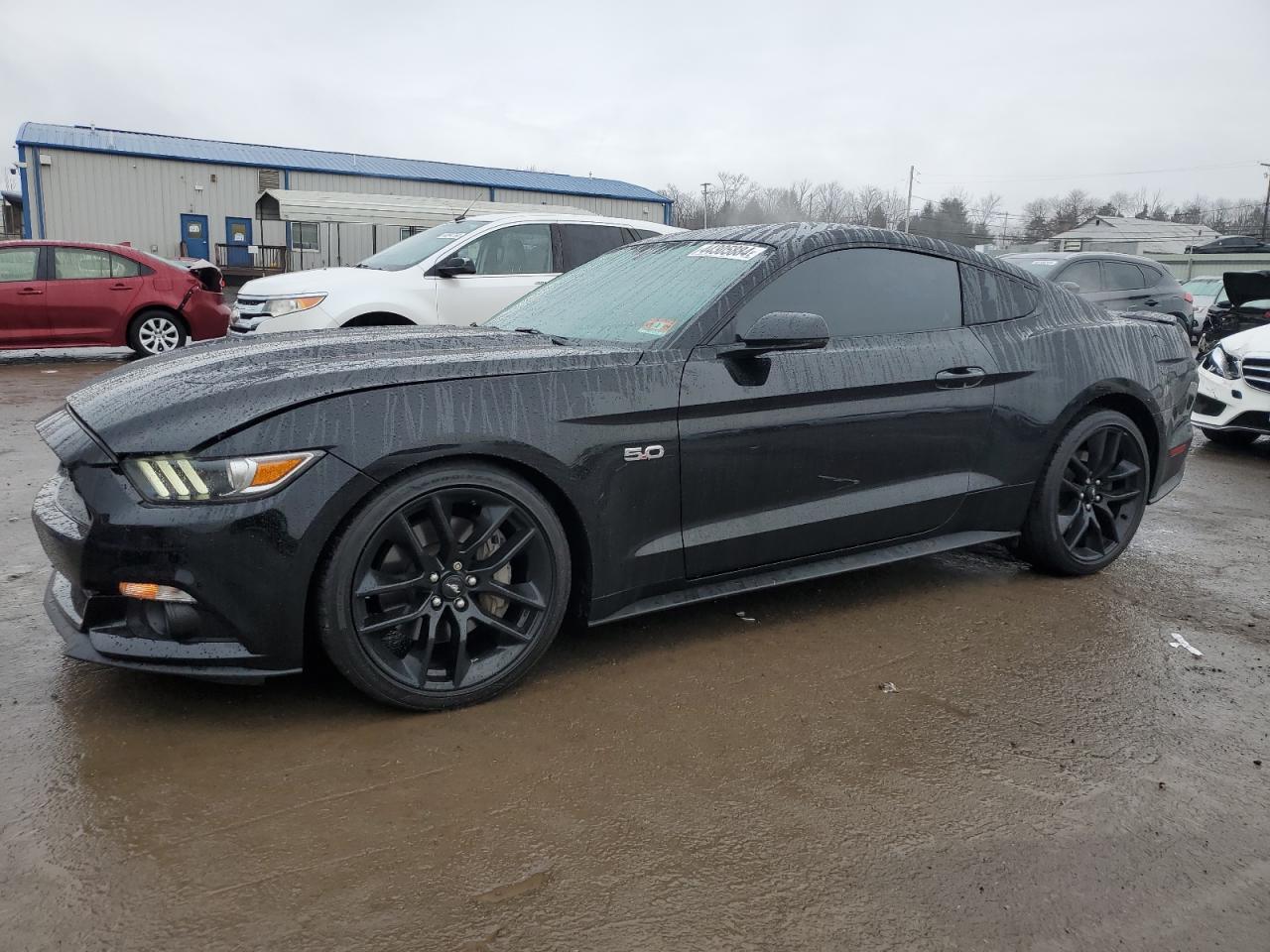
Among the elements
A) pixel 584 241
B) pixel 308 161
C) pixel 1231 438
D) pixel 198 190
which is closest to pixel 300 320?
pixel 584 241

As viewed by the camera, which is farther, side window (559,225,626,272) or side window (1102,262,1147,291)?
side window (1102,262,1147,291)

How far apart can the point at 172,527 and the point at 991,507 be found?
3096 millimetres

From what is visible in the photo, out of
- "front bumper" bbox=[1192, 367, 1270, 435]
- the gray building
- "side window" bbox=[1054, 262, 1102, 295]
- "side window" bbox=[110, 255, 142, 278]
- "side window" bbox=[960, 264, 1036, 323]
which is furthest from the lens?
the gray building

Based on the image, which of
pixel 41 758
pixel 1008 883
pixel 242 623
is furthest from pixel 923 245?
pixel 41 758

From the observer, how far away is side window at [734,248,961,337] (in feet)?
11.9

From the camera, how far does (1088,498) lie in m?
4.42

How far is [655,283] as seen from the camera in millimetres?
3859

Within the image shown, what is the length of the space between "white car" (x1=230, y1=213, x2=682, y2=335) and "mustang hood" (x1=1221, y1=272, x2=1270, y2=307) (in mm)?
7409

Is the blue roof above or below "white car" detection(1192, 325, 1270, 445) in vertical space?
above

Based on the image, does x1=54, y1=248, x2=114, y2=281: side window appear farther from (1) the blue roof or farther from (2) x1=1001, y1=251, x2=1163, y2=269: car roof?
(1) the blue roof

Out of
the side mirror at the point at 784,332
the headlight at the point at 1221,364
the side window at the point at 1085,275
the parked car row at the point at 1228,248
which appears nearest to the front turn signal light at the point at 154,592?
the side mirror at the point at 784,332

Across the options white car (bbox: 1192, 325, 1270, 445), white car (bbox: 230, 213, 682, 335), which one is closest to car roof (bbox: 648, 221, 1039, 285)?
white car (bbox: 230, 213, 682, 335)

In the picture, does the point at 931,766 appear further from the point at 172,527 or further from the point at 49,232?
the point at 49,232

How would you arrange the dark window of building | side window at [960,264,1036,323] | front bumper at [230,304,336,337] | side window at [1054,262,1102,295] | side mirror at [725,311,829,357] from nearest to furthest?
1. side mirror at [725,311,829,357]
2. side window at [960,264,1036,323]
3. front bumper at [230,304,336,337]
4. side window at [1054,262,1102,295]
5. the dark window of building
